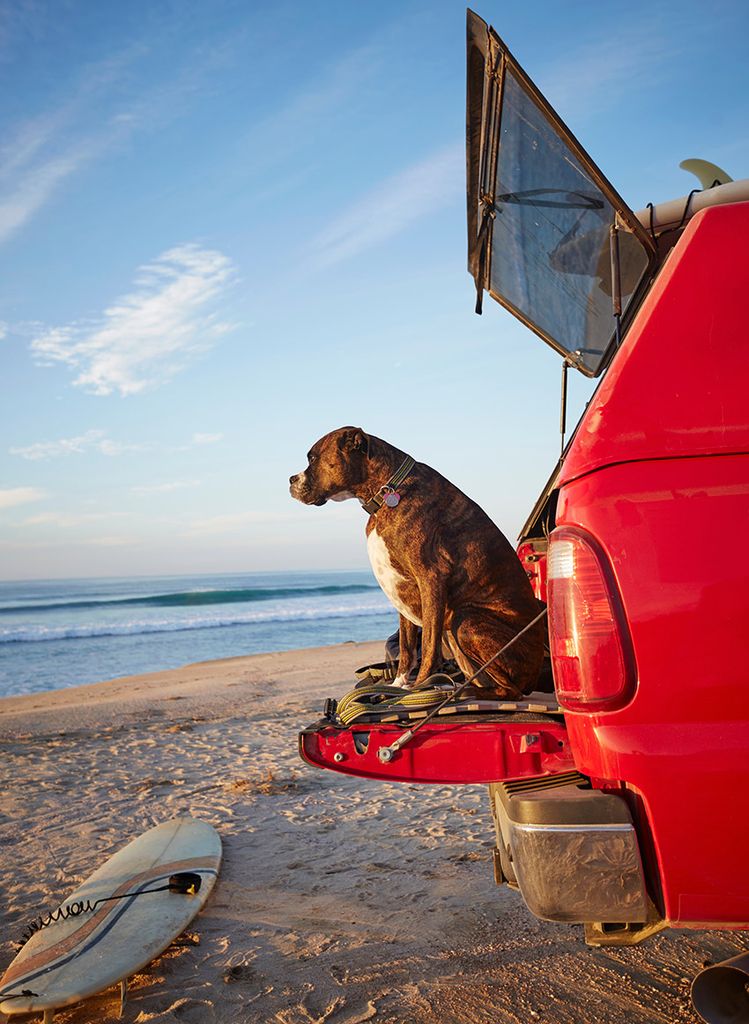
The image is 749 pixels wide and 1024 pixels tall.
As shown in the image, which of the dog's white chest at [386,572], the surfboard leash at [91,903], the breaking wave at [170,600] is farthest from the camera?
the breaking wave at [170,600]

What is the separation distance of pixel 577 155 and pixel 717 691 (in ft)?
5.33

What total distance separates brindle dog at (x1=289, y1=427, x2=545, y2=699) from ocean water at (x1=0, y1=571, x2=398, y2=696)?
11991 millimetres

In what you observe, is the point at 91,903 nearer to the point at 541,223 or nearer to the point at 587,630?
the point at 587,630

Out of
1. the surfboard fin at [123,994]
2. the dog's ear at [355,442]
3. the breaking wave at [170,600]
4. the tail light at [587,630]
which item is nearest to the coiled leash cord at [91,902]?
the surfboard fin at [123,994]

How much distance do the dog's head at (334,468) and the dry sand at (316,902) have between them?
195 centimetres

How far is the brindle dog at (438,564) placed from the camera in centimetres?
311

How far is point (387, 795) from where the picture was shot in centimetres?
533

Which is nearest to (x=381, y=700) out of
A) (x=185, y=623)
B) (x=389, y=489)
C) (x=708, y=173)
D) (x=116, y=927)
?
(x=389, y=489)

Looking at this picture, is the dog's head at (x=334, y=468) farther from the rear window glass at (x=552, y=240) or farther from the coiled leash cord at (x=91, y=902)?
the coiled leash cord at (x=91, y=902)

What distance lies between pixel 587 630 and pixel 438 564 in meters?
1.45

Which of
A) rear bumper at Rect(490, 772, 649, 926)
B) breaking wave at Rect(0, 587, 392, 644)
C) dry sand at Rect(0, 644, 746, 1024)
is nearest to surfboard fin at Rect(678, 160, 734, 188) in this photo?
rear bumper at Rect(490, 772, 649, 926)

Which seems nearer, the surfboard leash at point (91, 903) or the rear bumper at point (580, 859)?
the rear bumper at point (580, 859)

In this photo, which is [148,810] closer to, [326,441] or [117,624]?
[326,441]

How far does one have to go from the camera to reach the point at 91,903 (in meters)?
3.43
